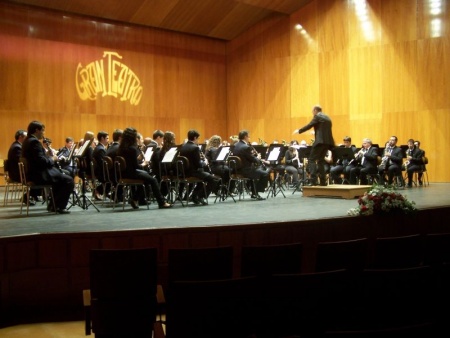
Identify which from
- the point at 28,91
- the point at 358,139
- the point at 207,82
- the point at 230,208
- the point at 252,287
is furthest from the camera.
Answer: the point at 207,82

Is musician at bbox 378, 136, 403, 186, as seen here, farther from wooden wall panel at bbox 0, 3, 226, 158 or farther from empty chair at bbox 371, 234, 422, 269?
empty chair at bbox 371, 234, 422, 269

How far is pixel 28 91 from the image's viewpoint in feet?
43.9

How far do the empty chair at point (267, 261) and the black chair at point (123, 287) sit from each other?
0.55 m

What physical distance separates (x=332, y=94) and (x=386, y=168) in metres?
4.32

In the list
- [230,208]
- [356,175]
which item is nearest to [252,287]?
[230,208]

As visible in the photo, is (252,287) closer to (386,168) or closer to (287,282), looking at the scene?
(287,282)

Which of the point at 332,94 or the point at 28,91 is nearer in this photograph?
the point at 28,91

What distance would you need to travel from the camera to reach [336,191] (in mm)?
9148

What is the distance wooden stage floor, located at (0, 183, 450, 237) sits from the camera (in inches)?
210

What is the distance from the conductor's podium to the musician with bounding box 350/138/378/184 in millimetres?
1992

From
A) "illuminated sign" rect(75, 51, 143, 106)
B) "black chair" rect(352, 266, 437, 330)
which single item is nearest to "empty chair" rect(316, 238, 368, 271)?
"black chair" rect(352, 266, 437, 330)

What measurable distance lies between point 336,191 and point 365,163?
96.0 inches

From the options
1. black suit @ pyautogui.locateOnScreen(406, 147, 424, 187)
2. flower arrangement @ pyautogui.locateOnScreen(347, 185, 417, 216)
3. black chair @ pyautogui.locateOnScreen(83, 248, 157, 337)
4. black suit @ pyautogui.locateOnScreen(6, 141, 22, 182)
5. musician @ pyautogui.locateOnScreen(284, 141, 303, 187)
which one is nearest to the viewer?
black chair @ pyautogui.locateOnScreen(83, 248, 157, 337)

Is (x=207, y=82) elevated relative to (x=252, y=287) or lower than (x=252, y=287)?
elevated
